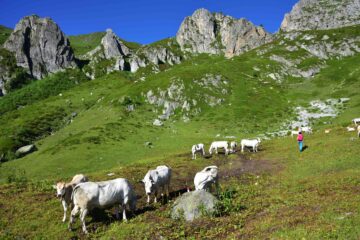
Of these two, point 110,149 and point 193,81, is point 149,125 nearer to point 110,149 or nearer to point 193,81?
point 110,149

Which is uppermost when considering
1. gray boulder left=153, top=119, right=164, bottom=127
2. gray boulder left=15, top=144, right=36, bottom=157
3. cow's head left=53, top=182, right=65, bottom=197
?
gray boulder left=153, top=119, right=164, bottom=127

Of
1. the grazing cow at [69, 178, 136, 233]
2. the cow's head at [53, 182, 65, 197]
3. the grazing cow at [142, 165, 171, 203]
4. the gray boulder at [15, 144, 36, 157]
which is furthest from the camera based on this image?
the gray boulder at [15, 144, 36, 157]

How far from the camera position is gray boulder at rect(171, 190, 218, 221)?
781 inches

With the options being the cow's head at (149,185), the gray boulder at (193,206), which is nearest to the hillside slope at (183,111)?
the cow's head at (149,185)

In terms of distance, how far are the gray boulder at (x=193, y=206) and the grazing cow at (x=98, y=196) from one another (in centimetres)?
326

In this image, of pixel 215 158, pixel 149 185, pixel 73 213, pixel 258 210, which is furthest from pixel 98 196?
pixel 215 158

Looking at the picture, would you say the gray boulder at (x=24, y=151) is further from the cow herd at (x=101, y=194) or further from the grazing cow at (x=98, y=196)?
the grazing cow at (x=98, y=196)

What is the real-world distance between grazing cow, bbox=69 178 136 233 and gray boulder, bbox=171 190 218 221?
326 centimetres

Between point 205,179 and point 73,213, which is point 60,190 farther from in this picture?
point 205,179

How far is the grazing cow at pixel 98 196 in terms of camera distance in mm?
19078

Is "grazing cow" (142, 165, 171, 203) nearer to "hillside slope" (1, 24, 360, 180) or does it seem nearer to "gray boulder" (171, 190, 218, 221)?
"gray boulder" (171, 190, 218, 221)

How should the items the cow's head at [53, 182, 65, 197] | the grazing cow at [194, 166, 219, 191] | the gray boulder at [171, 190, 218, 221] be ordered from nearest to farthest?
1. the gray boulder at [171, 190, 218, 221]
2. the cow's head at [53, 182, 65, 197]
3. the grazing cow at [194, 166, 219, 191]

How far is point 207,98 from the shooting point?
367ft

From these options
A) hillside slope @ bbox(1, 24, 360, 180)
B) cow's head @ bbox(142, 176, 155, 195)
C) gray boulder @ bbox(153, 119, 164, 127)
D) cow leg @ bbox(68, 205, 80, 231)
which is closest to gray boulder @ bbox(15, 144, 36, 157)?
hillside slope @ bbox(1, 24, 360, 180)
